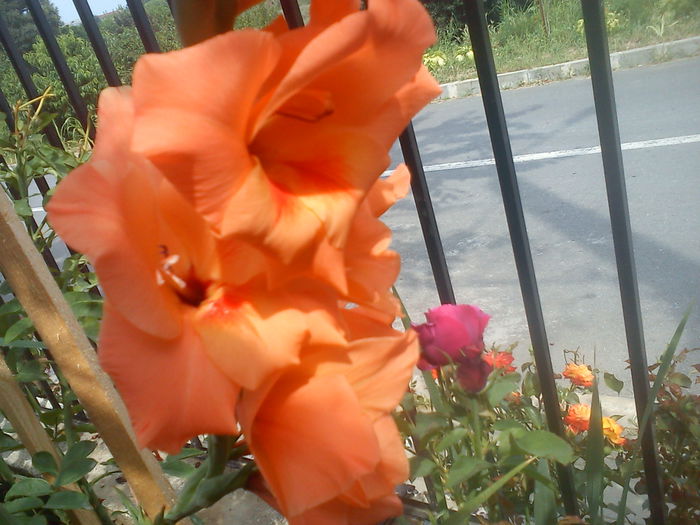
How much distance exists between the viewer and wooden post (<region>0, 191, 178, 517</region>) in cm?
82

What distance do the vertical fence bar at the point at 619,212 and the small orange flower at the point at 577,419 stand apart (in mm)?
225

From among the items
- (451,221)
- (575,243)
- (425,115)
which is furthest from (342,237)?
(425,115)

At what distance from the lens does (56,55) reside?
125 cm

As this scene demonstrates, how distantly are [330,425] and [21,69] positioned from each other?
53.1 inches

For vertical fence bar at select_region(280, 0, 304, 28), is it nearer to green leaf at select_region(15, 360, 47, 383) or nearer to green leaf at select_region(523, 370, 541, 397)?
green leaf at select_region(15, 360, 47, 383)

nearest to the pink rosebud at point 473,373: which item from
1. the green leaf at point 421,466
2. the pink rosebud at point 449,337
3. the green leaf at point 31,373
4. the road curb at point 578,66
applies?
the pink rosebud at point 449,337

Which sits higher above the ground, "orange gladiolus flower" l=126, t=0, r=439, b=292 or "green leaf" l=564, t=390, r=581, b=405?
"orange gladiolus flower" l=126, t=0, r=439, b=292

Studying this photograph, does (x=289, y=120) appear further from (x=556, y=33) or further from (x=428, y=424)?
(x=556, y=33)

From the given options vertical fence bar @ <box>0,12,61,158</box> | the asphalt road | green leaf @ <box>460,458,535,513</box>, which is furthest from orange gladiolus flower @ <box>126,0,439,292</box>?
the asphalt road

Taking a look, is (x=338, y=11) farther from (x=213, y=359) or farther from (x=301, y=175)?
(x=213, y=359)

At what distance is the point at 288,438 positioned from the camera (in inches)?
14.3

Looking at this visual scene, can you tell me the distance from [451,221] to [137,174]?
11.3 feet

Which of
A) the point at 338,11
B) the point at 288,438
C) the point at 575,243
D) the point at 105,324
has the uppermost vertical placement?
the point at 338,11

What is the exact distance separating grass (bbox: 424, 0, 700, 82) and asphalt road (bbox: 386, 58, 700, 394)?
607mm
